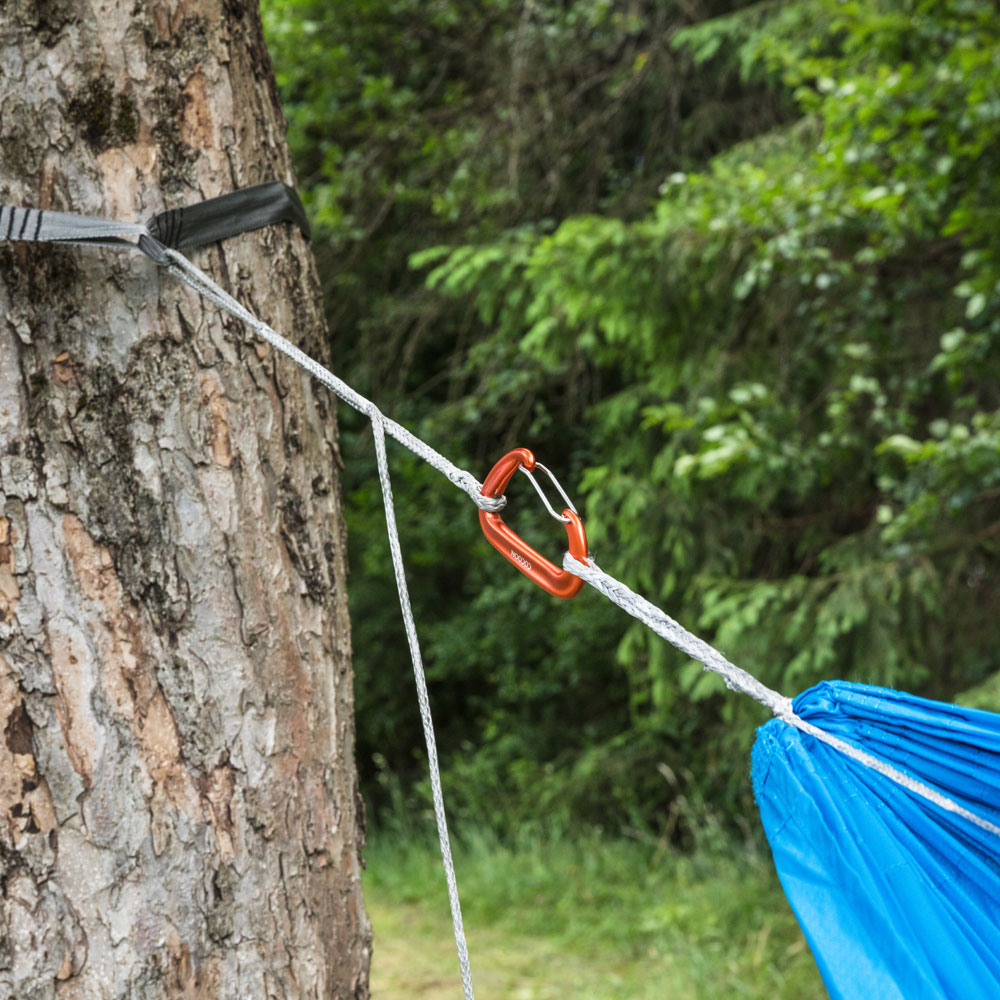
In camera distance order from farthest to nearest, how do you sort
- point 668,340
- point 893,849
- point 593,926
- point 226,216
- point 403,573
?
point 593,926 < point 668,340 < point 226,216 < point 403,573 < point 893,849

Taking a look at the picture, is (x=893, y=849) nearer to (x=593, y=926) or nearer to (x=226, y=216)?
(x=226, y=216)

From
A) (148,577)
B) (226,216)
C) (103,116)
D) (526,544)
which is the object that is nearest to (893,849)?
(526,544)

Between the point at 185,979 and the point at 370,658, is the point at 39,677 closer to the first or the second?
the point at 185,979

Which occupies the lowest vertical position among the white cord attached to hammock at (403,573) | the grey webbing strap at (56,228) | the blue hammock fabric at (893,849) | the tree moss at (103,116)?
the blue hammock fabric at (893,849)

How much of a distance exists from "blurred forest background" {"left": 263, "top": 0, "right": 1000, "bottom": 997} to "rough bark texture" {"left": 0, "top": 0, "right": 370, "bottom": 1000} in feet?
7.21

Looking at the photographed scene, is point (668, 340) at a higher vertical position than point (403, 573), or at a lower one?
higher

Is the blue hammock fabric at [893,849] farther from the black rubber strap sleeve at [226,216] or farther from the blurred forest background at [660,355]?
the blurred forest background at [660,355]

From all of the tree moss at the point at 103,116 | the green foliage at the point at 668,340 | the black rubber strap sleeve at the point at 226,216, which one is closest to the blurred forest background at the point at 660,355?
the green foliage at the point at 668,340

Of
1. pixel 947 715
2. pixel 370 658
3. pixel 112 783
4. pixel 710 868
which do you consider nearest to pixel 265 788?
pixel 112 783

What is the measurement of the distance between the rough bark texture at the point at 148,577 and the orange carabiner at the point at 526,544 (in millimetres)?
251

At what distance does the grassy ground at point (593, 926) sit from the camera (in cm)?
383

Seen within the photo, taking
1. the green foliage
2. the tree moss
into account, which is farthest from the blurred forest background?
the tree moss

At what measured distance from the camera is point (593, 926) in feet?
14.8

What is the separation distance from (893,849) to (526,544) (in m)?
0.44
